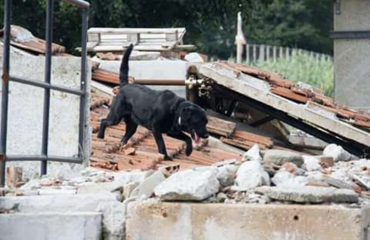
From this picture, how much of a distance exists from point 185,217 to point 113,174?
139cm

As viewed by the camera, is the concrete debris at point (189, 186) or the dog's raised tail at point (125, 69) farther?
the dog's raised tail at point (125, 69)

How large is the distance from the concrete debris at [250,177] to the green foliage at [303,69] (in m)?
23.2

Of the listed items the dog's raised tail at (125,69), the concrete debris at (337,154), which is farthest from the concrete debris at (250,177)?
the dog's raised tail at (125,69)

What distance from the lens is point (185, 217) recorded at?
23.4 feet

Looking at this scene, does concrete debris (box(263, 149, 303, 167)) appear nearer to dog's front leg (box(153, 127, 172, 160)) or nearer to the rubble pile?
the rubble pile

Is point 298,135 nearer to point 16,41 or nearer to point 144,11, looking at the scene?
point 16,41

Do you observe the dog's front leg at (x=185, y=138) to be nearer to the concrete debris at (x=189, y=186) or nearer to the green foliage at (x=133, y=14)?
the concrete debris at (x=189, y=186)

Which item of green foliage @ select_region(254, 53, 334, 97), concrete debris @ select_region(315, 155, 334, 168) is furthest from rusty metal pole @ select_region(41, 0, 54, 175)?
green foliage @ select_region(254, 53, 334, 97)

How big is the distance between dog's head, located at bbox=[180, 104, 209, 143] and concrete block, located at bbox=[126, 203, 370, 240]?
5.79 meters

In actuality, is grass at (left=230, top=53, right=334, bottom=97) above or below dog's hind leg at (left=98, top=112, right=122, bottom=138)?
above

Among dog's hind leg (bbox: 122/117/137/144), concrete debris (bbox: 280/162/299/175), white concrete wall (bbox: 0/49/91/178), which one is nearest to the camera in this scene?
concrete debris (bbox: 280/162/299/175)

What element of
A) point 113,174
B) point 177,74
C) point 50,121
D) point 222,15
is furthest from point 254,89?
point 222,15

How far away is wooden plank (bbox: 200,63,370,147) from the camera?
14141 millimetres

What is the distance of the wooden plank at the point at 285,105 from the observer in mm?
14141
